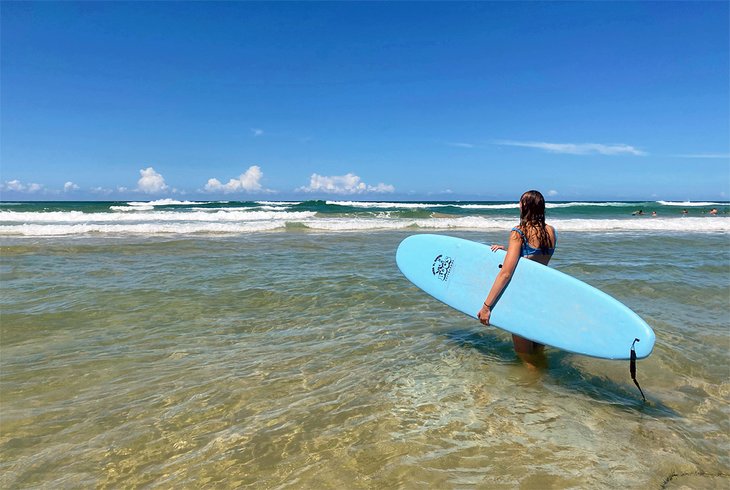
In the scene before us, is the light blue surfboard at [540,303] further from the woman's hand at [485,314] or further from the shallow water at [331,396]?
the shallow water at [331,396]

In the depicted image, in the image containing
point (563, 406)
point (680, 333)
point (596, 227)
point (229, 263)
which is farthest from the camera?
point (596, 227)

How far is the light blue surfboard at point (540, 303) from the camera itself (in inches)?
124

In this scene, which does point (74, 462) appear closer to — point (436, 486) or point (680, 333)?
point (436, 486)

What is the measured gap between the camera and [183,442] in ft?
8.69

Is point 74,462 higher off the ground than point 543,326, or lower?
lower

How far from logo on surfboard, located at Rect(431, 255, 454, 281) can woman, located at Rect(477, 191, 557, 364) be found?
2.34 ft

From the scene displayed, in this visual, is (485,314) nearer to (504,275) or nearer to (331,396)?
(504,275)

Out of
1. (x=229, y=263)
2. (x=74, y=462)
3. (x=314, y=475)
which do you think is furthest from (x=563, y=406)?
(x=229, y=263)

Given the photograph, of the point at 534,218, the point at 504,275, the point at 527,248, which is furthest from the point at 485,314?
the point at 534,218

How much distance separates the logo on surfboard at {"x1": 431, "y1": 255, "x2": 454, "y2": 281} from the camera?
457 cm

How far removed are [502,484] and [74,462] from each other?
2.40 metres

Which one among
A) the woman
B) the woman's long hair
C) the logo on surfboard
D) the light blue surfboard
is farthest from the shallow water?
the woman's long hair

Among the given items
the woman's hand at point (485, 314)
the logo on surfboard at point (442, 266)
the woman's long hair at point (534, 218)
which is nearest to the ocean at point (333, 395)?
the woman's hand at point (485, 314)

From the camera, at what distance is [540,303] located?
3.63m
